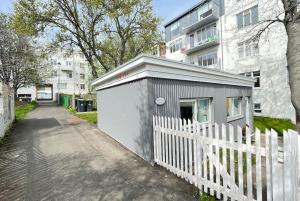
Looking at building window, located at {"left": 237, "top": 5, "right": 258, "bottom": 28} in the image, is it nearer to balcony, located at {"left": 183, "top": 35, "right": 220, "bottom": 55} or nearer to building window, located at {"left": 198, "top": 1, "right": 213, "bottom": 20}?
balcony, located at {"left": 183, "top": 35, "right": 220, "bottom": 55}

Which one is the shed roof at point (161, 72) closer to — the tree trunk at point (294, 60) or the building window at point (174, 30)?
the tree trunk at point (294, 60)

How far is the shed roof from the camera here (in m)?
6.58

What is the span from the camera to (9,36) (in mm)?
29922

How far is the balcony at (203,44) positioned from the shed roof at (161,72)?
59.6 ft

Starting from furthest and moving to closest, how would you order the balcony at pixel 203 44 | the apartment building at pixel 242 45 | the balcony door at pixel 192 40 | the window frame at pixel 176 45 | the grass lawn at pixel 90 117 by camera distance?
the window frame at pixel 176 45 → the balcony door at pixel 192 40 → the balcony at pixel 203 44 → the apartment building at pixel 242 45 → the grass lawn at pixel 90 117

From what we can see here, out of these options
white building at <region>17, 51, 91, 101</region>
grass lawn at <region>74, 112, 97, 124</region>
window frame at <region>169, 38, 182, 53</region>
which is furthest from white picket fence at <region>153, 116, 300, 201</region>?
white building at <region>17, 51, 91, 101</region>

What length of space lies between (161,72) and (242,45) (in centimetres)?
2077

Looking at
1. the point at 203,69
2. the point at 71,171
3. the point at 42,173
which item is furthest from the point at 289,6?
the point at 42,173

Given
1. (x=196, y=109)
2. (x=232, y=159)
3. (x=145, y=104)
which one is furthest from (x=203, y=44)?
(x=232, y=159)

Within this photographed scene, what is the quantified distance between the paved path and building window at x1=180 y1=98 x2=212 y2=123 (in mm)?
2435

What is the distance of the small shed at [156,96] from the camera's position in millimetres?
6742

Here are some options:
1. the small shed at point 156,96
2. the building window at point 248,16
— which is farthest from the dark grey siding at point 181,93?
the building window at point 248,16

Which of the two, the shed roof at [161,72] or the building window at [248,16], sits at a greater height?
the building window at [248,16]

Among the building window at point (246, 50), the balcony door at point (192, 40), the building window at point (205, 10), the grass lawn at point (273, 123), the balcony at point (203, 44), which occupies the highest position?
the building window at point (205, 10)
